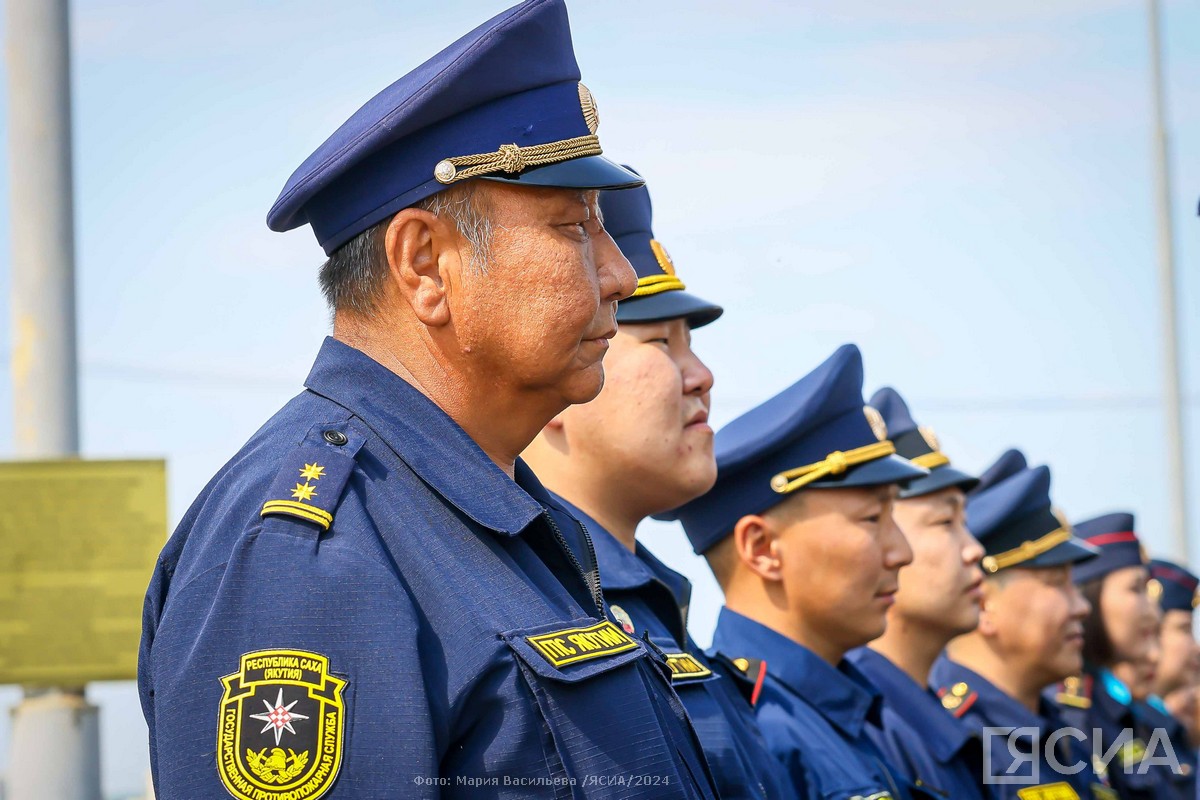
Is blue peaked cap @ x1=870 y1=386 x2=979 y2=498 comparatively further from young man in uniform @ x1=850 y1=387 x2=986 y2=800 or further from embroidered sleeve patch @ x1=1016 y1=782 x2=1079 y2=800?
embroidered sleeve patch @ x1=1016 y1=782 x2=1079 y2=800

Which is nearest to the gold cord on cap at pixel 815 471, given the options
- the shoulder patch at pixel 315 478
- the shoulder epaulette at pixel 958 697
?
the shoulder epaulette at pixel 958 697

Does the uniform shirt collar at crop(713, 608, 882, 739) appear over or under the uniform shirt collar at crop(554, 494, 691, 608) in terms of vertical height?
under

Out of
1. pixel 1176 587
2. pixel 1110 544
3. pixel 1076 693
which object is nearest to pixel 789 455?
pixel 1076 693

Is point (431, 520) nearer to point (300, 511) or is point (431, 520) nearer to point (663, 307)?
point (300, 511)

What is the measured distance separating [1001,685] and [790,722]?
2554mm

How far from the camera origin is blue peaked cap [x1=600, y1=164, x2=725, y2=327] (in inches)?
144

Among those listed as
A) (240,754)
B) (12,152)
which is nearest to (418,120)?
(240,754)

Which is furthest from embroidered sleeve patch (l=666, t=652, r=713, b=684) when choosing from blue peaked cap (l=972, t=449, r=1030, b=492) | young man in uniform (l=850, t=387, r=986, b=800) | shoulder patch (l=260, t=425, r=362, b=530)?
blue peaked cap (l=972, t=449, r=1030, b=492)

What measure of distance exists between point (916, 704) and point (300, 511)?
146 inches

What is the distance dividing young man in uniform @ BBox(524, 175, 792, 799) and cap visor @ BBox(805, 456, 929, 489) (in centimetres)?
82

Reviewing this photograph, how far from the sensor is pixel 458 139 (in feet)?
7.61

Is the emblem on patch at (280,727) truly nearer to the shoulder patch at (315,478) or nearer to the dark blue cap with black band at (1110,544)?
the shoulder patch at (315,478)

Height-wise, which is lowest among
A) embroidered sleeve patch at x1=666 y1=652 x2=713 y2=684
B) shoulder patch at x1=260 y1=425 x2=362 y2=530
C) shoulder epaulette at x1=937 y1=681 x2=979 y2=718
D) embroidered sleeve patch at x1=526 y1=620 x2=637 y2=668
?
shoulder epaulette at x1=937 y1=681 x2=979 y2=718

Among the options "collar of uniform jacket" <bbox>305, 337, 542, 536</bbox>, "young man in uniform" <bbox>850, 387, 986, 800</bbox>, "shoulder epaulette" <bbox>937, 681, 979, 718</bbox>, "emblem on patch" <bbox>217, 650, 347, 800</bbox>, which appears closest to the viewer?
"emblem on patch" <bbox>217, 650, 347, 800</bbox>
